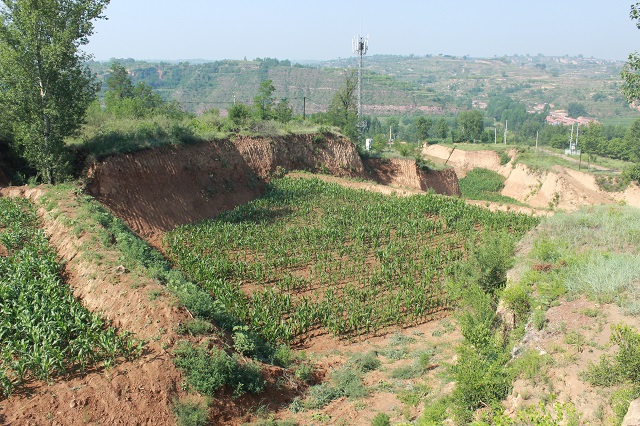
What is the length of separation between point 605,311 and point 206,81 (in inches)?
5881

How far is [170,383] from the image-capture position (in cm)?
1036

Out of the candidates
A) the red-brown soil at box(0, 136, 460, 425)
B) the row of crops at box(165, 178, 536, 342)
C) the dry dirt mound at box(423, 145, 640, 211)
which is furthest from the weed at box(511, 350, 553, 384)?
the dry dirt mound at box(423, 145, 640, 211)

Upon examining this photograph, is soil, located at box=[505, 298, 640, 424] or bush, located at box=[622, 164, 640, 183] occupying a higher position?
soil, located at box=[505, 298, 640, 424]

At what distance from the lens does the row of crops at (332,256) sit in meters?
16.4

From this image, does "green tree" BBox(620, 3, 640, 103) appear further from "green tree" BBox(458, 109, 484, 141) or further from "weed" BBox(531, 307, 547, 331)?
"green tree" BBox(458, 109, 484, 141)

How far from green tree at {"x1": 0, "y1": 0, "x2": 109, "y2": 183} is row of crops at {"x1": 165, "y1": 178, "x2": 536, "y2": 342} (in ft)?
21.7

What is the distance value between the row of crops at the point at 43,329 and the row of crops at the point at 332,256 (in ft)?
16.2

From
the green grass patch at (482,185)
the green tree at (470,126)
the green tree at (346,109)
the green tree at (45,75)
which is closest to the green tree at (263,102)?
the green tree at (346,109)

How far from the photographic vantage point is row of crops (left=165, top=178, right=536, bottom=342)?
16438 millimetres

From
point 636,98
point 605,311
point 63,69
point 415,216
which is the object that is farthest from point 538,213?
point 63,69

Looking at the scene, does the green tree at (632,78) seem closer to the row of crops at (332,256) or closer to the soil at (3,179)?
the row of crops at (332,256)

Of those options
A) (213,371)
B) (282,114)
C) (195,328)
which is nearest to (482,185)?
(282,114)

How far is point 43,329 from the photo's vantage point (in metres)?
10.9

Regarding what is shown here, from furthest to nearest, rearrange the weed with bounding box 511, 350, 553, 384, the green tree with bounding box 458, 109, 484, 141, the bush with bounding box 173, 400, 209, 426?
the green tree with bounding box 458, 109, 484, 141 < the bush with bounding box 173, 400, 209, 426 < the weed with bounding box 511, 350, 553, 384
